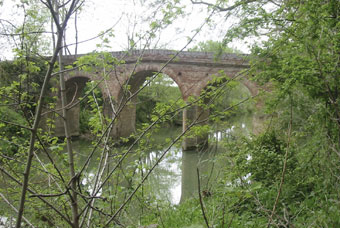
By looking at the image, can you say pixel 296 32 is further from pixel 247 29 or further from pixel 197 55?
pixel 197 55

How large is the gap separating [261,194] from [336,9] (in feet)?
7.13

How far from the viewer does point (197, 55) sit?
12062 millimetres

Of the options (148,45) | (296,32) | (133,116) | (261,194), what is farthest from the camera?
(133,116)

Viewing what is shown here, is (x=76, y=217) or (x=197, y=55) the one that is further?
(x=197, y=55)

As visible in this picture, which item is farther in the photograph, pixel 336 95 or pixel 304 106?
pixel 304 106

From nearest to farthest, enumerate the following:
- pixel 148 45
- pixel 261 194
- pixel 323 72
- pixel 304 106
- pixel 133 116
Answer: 1. pixel 148 45
2. pixel 323 72
3. pixel 261 194
4. pixel 304 106
5. pixel 133 116

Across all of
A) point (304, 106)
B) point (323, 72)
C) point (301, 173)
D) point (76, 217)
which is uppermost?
point (323, 72)

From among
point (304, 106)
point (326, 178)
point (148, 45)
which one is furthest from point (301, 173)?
point (148, 45)

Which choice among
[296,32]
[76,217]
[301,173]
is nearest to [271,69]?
[296,32]

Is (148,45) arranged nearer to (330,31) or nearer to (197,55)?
(330,31)

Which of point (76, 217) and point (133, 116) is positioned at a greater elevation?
point (76, 217)

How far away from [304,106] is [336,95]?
2.23 feet

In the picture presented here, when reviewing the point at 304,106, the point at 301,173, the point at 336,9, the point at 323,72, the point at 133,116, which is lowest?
the point at 133,116

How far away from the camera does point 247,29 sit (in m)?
3.21
